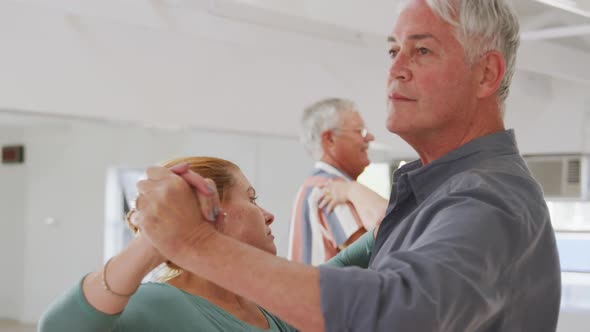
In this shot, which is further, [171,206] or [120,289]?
[120,289]

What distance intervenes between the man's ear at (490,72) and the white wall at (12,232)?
20.9ft

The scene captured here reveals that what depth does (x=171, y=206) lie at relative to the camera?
3.79ft

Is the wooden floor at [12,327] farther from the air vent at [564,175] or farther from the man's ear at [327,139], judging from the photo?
the air vent at [564,175]

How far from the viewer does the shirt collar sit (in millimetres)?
1438

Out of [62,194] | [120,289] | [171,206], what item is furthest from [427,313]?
[62,194]

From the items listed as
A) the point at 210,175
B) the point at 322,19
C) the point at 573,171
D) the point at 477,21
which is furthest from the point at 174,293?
the point at 573,171

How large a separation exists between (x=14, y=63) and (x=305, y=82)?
2.88 m

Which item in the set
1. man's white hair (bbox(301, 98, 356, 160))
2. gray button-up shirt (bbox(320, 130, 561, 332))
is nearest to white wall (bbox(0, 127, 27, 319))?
man's white hair (bbox(301, 98, 356, 160))

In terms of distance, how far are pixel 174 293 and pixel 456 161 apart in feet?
2.09

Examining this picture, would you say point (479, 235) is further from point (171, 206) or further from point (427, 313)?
point (171, 206)

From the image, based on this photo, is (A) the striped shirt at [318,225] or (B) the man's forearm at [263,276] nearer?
(B) the man's forearm at [263,276]

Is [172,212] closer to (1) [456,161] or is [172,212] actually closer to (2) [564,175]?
(1) [456,161]

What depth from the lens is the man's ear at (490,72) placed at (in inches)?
57.3

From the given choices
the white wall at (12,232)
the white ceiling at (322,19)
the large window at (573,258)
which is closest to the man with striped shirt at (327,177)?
the large window at (573,258)
